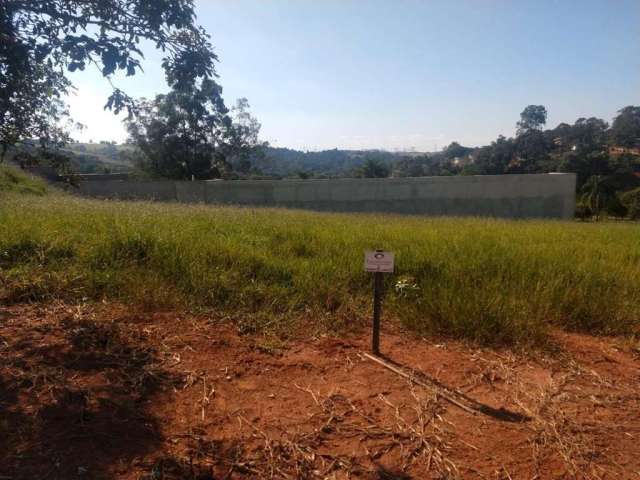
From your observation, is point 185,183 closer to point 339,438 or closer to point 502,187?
point 502,187

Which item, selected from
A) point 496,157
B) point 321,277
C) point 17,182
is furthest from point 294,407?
point 496,157

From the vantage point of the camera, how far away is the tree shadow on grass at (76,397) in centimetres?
196

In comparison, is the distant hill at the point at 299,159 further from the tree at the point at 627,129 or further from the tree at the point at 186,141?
the tree at the point at 627,129

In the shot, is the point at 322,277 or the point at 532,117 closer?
the point at 322,277

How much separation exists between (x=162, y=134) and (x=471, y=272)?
28.4 metres

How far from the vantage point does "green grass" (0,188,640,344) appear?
3.71m

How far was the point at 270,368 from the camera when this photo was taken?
2.89 meters

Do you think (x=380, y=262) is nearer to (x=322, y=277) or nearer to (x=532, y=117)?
(x=322, y=277)

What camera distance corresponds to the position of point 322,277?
452cm

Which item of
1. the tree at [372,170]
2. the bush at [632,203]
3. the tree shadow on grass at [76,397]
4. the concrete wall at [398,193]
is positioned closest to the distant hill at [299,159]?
the tree at [372,170]

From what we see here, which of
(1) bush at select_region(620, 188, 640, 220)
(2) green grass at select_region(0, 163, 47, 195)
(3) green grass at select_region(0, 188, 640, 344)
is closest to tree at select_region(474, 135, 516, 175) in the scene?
(1) bush at select_region(620, 188, 640, 220)

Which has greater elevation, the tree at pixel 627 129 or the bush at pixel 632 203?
the tree at pixel 627 129

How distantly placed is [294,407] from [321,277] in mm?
2134

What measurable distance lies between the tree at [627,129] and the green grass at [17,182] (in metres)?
55.6
